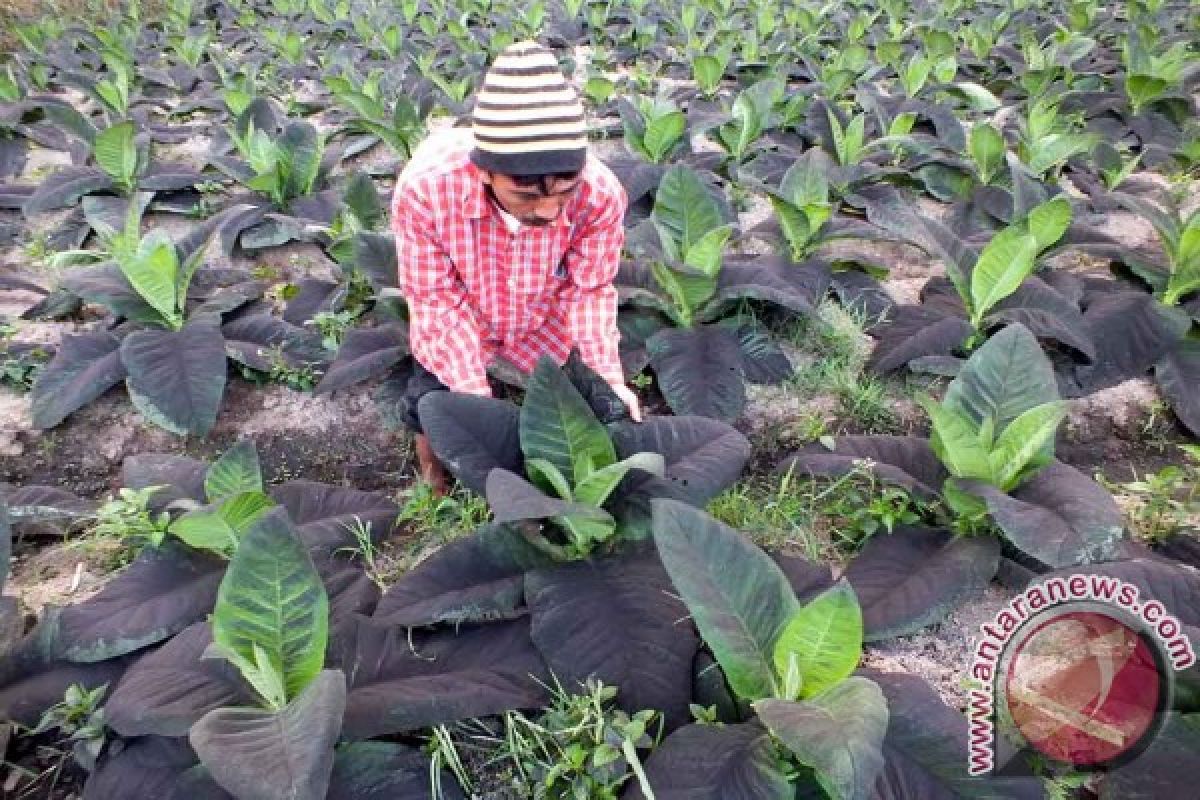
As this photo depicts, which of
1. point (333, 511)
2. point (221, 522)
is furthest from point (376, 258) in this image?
point (221, 522)

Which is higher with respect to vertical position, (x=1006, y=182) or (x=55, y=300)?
(x=1006, y=182)

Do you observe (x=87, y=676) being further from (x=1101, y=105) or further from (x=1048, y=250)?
(x=1101, y=105)

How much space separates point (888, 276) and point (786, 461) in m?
1.56

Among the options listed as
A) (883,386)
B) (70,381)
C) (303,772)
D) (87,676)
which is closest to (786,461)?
(883,386)

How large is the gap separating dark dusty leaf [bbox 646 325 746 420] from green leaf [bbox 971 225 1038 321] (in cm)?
83

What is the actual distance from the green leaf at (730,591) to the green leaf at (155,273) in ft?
7.05

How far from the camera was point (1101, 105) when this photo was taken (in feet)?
15.0

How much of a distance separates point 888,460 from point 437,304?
1320 millimetres

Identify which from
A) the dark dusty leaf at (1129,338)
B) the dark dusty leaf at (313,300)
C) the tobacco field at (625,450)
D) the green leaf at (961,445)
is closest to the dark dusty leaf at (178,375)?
the tobacco field at (625,450)

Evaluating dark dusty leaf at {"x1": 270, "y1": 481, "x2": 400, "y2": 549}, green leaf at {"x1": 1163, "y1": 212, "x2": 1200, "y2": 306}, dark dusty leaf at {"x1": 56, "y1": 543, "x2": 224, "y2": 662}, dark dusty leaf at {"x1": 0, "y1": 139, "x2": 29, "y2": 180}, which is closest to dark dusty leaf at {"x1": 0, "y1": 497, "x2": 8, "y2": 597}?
dark dusty leaf at {"x1": 56, "y1": 543, "x2": 224, "y2": 662}

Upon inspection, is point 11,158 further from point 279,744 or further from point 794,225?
point 279,744

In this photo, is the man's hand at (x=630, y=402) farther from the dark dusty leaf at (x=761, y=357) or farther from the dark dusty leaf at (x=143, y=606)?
the dark dusty leaf at (x=143, y=606)

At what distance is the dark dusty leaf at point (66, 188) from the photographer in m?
3.80

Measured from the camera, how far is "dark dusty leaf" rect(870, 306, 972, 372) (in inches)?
107
